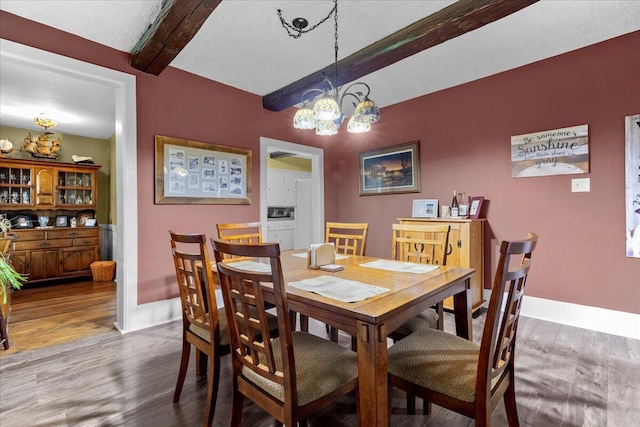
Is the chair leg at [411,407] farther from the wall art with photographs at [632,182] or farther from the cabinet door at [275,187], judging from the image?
the cabinet door at [275,187]

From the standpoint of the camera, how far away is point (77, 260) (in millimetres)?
4746

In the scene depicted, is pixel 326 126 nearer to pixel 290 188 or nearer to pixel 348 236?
pixel 348 236

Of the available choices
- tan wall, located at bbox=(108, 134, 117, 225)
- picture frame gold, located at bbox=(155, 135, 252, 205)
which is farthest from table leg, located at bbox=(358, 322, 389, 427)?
tan wall, located at bbox=(108, 134, 117, 225)

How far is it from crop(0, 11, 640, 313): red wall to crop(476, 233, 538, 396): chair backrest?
2323mm

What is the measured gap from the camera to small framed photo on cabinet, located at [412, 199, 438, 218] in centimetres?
376

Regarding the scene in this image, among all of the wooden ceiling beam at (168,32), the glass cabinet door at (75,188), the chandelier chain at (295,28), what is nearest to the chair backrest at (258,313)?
the wooden ceiling beam at (168,32)

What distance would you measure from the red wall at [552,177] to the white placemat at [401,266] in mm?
1957

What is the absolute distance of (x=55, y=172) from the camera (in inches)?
186

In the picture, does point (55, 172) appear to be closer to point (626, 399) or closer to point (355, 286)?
point (355, 286)

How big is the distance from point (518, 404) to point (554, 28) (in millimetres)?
2848

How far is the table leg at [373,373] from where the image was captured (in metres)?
1.07

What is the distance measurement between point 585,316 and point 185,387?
343 cm

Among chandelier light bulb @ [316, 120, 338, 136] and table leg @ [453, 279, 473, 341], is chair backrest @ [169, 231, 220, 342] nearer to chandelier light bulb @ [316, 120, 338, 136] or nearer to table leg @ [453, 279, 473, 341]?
chandelier light bulb @ [316, 120, 338, 136]

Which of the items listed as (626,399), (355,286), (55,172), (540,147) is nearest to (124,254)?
(355,286)
